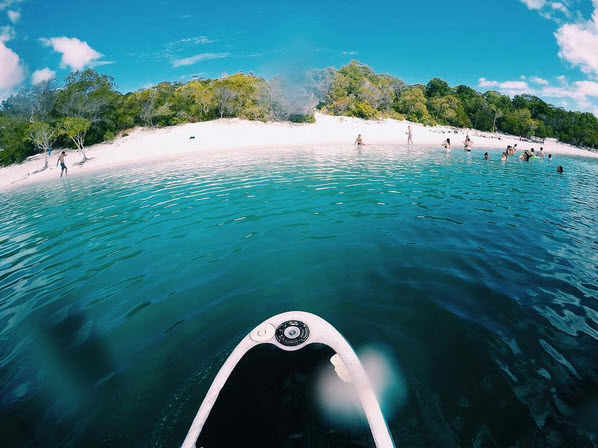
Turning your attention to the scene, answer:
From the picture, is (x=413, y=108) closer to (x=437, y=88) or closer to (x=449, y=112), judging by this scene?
(x=449, y=112)

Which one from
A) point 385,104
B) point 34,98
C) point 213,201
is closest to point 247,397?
point 213,201

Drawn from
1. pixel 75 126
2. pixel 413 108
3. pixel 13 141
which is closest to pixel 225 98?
pixel 75 126

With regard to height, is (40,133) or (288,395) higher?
A: (40,133)

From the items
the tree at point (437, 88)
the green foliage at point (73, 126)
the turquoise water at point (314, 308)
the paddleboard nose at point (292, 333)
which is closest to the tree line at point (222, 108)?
the green foliage at point (73, 126)

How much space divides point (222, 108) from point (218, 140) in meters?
10.0

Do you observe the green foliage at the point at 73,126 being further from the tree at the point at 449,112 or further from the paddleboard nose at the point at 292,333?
the tree at the point at 449,112

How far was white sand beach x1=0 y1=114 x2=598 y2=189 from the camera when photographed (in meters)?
31.9

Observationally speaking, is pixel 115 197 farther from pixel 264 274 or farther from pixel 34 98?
pixel 34 98

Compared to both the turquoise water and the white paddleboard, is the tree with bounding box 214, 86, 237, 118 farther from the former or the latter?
the white paddleboard

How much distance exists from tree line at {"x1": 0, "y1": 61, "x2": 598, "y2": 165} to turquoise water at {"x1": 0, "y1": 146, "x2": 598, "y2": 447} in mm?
34020

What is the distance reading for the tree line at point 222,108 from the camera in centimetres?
3575

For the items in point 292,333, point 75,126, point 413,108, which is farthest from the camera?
point 413,108

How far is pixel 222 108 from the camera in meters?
47.2

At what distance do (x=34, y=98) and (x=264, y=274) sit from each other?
170 feet
